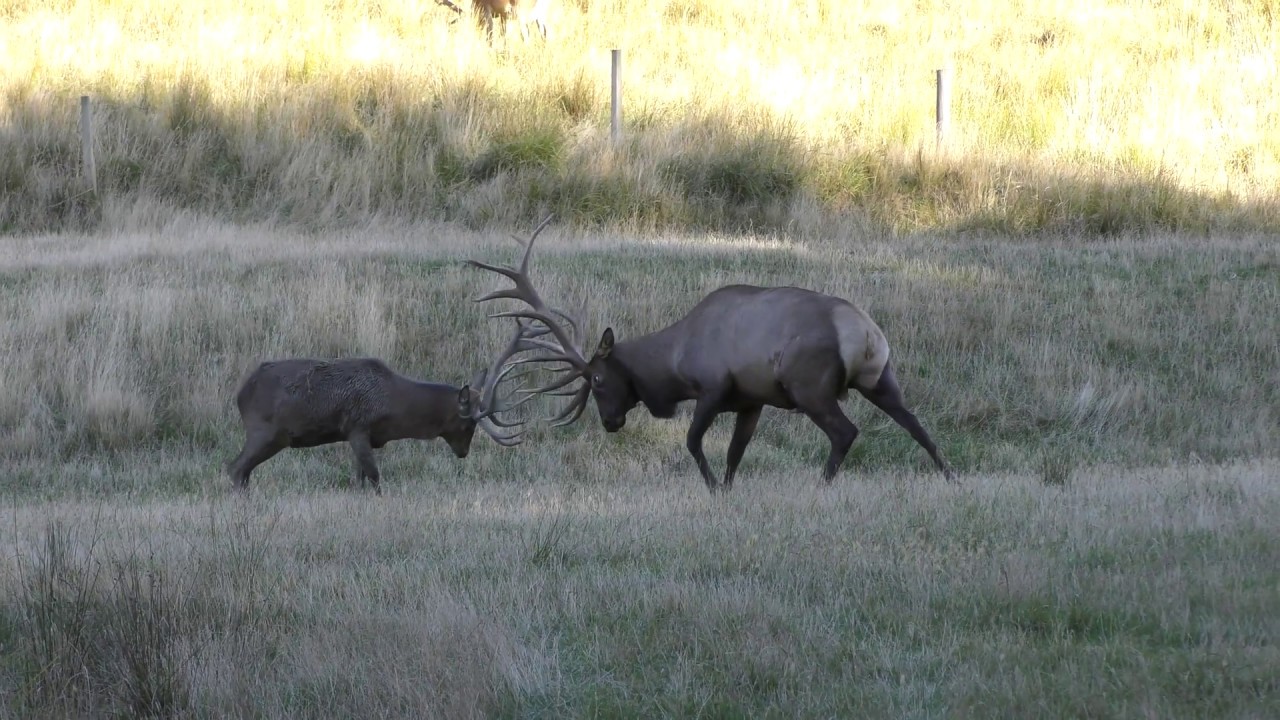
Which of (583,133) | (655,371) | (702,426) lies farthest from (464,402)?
(583,133)

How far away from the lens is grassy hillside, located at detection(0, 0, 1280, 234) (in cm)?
1820

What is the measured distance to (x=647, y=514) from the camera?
310 inches

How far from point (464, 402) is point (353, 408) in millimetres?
729

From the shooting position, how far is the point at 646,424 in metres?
12.0

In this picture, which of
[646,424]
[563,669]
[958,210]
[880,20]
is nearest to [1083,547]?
[563,669]

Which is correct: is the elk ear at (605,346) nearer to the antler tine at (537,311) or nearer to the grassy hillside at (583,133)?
the antler tine at (537,311)

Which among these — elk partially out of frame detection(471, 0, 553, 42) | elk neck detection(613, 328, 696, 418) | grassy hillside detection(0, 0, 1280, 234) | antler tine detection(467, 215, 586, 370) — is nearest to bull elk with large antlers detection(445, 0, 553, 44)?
elk partially out of frame detection(471, 0, 553, 42)

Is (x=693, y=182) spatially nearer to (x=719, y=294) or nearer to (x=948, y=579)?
(x=719, y=294)

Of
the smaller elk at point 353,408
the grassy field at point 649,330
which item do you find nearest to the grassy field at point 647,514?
the grassy field at point 649,330

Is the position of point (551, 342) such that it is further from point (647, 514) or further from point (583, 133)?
point (583, 133)

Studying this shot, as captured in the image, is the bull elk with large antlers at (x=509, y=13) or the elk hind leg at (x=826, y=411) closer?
the elk hind leg at (x=826, y=411)

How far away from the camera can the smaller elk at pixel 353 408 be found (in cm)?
970

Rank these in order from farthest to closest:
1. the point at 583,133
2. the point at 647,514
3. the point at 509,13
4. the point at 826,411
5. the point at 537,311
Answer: the point at 509,13 < the point at 583,133 < the point at 537,311 < the point at 826,411 < the point at 647,514

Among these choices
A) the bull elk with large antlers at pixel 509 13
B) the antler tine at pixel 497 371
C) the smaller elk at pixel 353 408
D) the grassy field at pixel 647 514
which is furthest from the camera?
the bull elk with large antlers at pixel 509 13
